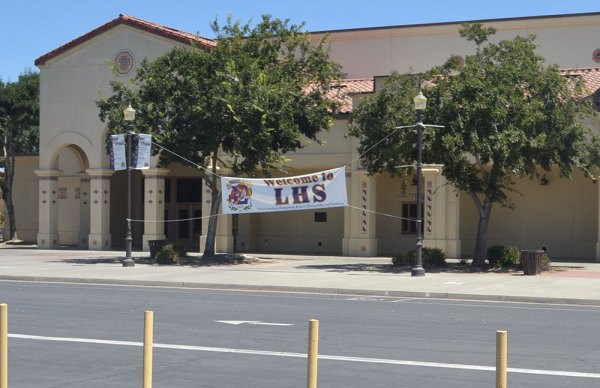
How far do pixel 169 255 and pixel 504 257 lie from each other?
37.8 ft

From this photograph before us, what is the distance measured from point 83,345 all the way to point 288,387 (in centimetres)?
438

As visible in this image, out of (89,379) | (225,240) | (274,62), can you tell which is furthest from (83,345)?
(225,240)

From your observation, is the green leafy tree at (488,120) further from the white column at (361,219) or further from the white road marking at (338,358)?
the white road marking at (338,358)

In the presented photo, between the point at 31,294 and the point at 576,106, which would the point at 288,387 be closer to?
the point at 31,294

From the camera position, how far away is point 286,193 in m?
32.0

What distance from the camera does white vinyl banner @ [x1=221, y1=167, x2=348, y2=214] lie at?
3112cm

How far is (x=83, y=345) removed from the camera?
13477 millimetres

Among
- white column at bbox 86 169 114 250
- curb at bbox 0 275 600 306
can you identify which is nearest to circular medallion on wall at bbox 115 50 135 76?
white column at bbox 86 169 114 250

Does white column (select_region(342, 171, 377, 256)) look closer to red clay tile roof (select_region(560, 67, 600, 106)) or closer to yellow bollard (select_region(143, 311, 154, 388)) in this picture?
red clay tile roof (select_region(560, 67, 600, 106))

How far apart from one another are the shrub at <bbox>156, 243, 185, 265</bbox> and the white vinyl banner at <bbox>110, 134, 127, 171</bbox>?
3278 millimetres

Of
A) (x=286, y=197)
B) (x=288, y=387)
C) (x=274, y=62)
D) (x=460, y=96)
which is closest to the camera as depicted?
(x=288, y=387)

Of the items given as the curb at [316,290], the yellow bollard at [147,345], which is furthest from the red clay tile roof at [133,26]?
the yellow bollard at [147,345]

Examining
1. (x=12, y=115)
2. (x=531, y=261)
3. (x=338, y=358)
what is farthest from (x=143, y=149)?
(x=12, y=115)

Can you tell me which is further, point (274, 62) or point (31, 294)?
point (274, 62)
